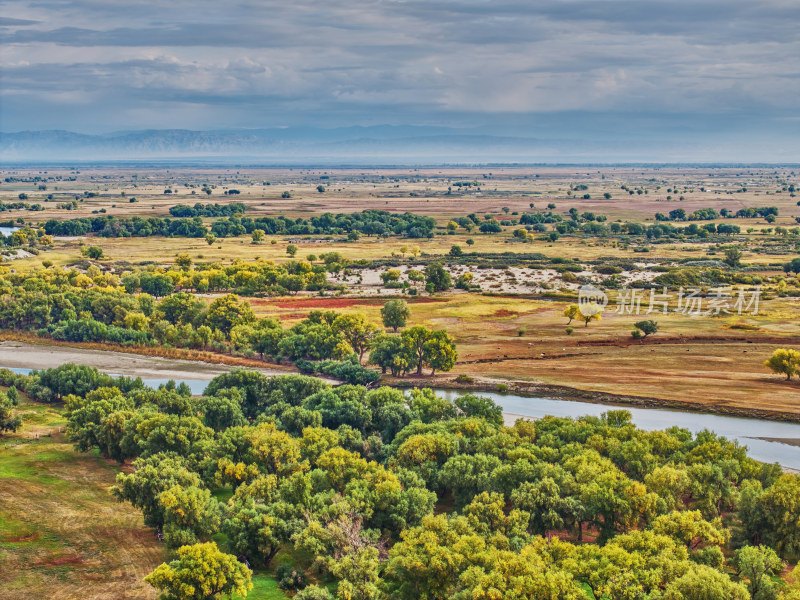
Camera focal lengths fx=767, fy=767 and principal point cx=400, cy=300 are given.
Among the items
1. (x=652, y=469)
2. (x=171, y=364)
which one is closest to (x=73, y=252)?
(x=171, y=364)

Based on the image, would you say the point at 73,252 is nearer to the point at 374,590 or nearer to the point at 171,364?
the point at 171,364

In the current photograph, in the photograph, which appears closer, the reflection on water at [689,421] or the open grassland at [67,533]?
the open grassland at [67,533]

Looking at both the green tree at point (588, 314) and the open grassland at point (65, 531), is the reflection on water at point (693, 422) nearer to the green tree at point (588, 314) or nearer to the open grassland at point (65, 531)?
the green tree at point (588, 314)

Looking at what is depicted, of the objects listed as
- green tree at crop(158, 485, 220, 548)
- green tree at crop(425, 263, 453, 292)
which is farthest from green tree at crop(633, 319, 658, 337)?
green tree at crop(158, 485, 220, 548)

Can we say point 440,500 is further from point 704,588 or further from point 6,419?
point 6,419

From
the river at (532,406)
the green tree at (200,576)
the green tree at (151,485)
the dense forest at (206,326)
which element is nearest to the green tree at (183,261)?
the dense forest at (206,326)

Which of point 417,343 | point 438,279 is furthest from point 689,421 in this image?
point 438,279
